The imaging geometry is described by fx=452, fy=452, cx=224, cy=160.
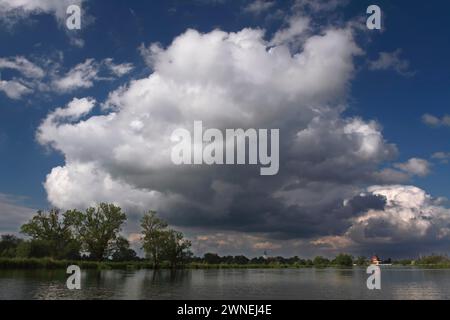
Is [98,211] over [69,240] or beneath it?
over

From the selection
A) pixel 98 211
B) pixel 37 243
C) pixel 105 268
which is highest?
pixel 98 211

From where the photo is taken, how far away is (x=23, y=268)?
94.1 metres
